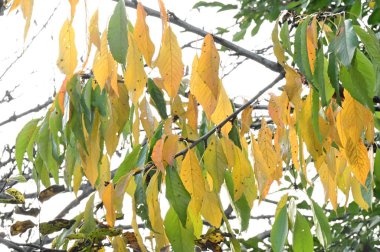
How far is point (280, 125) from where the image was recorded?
1239mm

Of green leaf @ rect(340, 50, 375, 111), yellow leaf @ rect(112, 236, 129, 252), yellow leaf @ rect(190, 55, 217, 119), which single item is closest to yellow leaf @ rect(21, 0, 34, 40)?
yellow leaf @ rect(190, 55, 217, 119)

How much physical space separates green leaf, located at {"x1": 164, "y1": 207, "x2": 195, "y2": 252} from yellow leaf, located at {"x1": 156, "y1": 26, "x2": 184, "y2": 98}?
184 mm

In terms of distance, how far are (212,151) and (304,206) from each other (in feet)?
5.62

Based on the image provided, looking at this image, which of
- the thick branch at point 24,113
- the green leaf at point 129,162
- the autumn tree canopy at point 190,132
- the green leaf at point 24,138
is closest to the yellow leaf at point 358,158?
the autumn tree canopy at point 190,132

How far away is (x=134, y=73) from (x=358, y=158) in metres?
0.37

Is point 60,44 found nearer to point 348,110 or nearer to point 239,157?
point 239,157

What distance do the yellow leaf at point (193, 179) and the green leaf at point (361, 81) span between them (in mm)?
242

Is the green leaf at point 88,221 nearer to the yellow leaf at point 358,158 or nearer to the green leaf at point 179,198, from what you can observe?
the green leaf at point 179,198

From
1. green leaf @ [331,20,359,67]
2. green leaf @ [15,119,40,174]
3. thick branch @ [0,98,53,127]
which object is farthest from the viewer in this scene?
thick branch @ [0,98,53,127]

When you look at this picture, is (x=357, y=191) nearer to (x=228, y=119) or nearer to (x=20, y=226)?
(x=228, y=119)

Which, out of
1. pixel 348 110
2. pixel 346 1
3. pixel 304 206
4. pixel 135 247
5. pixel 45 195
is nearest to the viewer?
pixel 348 110

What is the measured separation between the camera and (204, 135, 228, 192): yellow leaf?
1.11 metres

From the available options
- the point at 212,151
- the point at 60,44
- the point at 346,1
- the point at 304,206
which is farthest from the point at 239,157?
the point at 304,206

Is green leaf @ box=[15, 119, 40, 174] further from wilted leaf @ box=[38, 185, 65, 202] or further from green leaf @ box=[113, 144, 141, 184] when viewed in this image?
green leaf @ box=[113, 144, 141, 184]
